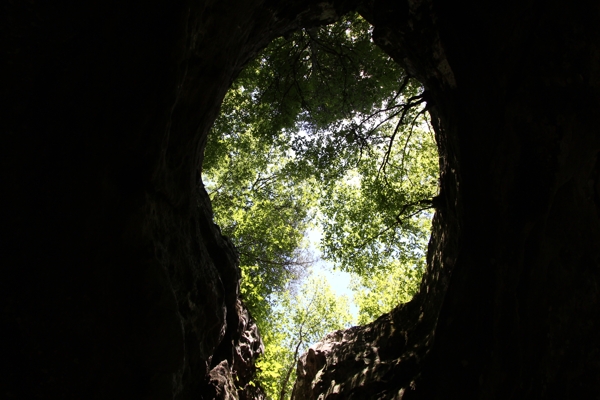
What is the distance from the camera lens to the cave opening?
1216cm

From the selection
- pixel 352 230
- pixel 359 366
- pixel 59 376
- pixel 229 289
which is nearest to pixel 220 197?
pixel 352 230

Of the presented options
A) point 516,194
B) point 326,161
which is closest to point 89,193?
point 516,194

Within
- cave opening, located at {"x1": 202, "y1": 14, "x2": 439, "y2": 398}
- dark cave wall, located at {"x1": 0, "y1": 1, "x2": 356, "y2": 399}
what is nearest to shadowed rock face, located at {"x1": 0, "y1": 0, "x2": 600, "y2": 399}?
dark cave wall, located at {"x1": 0, "y1": 1, "x2": 356, "y2": 399}

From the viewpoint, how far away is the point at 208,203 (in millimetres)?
7754

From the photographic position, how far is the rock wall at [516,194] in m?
4.83

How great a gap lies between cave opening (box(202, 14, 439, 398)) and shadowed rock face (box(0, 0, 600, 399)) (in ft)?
11.7

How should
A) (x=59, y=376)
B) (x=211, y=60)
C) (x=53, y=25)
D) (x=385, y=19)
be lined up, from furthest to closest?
1. (x=385, y=19)
2. (x=211, y=60)
3. (x=59, y=376)
4. (x=53, y=25)

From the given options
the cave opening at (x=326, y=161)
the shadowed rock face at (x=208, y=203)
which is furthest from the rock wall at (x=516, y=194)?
Result: the cave opening at (x=326, y=161)

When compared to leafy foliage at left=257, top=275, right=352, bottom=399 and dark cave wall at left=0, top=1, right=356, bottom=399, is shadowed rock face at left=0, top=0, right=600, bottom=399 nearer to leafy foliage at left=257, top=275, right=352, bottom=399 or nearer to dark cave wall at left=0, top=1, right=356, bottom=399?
dark cave wall at left=0, top=1, right=356, bottom=399

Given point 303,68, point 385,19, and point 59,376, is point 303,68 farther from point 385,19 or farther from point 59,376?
point 59,376

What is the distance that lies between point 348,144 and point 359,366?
8.46m

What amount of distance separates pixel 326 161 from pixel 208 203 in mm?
7298

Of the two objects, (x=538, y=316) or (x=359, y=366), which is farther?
(x=359, y=366)

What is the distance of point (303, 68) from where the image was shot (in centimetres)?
1263
